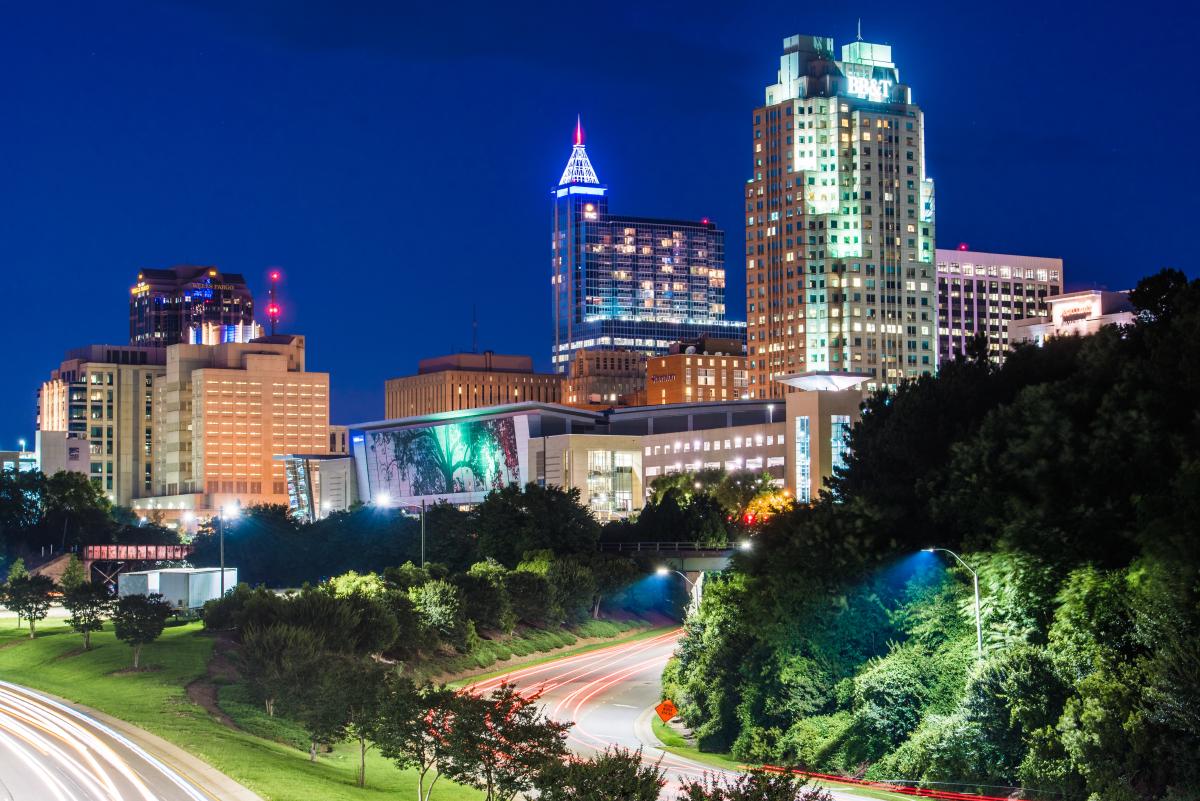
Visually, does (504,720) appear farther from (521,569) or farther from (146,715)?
(521,569)

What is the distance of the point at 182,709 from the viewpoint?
256ft

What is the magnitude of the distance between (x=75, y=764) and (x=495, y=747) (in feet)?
53.3

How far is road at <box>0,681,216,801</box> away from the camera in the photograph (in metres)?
56.2

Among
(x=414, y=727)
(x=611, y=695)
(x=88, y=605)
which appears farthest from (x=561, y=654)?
(x=414, y=727)

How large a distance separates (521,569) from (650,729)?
45498 millimetres

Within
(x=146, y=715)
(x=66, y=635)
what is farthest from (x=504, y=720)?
(x=66, y=635)

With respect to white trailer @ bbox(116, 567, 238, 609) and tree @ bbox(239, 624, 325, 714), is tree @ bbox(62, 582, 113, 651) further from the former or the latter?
white trailer @ bbox(116, 567, 238, 609)

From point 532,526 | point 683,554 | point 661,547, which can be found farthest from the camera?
point 661,547

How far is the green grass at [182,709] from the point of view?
62.4 m

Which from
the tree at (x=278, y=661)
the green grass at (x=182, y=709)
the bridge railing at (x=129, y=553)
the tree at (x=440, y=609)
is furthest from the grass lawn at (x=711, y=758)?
the bridge railing at (x=129, y=553)

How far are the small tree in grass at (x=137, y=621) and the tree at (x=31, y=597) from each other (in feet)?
57.1

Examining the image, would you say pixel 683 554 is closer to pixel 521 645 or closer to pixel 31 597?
pixel 521 645

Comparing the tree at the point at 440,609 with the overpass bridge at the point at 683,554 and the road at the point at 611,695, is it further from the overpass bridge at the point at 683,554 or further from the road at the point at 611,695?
the overpass bridge at the point at 683,554

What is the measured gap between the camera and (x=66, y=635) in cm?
10906
